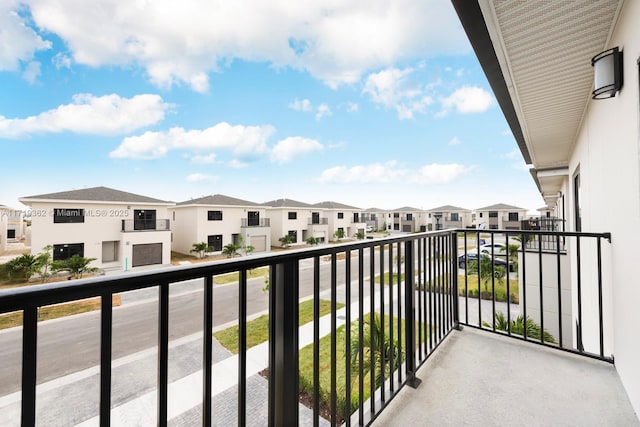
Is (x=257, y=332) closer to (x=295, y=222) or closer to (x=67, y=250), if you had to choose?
(x=67, y=250)

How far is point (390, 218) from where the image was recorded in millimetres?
38438

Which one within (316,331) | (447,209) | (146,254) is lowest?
(146,254)

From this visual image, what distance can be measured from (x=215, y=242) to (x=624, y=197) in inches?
730

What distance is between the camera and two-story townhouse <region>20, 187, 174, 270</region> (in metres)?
12.1

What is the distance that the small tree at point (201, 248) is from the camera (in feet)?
53.0

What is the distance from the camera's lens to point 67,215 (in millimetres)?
12609

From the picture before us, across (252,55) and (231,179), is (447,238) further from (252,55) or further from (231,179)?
(231,179)

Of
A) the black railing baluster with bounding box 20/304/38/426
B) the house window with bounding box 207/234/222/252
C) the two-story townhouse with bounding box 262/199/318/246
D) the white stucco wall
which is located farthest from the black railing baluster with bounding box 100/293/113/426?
the two-story townhouse with bounding box 262/199/318/246

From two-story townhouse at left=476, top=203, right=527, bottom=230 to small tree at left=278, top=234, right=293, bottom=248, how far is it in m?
21.0

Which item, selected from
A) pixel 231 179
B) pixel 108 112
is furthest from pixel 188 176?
pixel 108 112

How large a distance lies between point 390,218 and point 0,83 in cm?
3819

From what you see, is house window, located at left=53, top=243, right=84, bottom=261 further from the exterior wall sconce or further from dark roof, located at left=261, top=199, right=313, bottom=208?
the exterior wall sconce

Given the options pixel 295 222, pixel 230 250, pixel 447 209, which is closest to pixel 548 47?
pixel 230 250

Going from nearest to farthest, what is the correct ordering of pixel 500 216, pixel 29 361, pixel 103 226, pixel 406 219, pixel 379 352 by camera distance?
1. pixel 29 361
2. pixel 379 352
3. pixel 103 226
4. pixel 500 216
5. pixel 406 219
